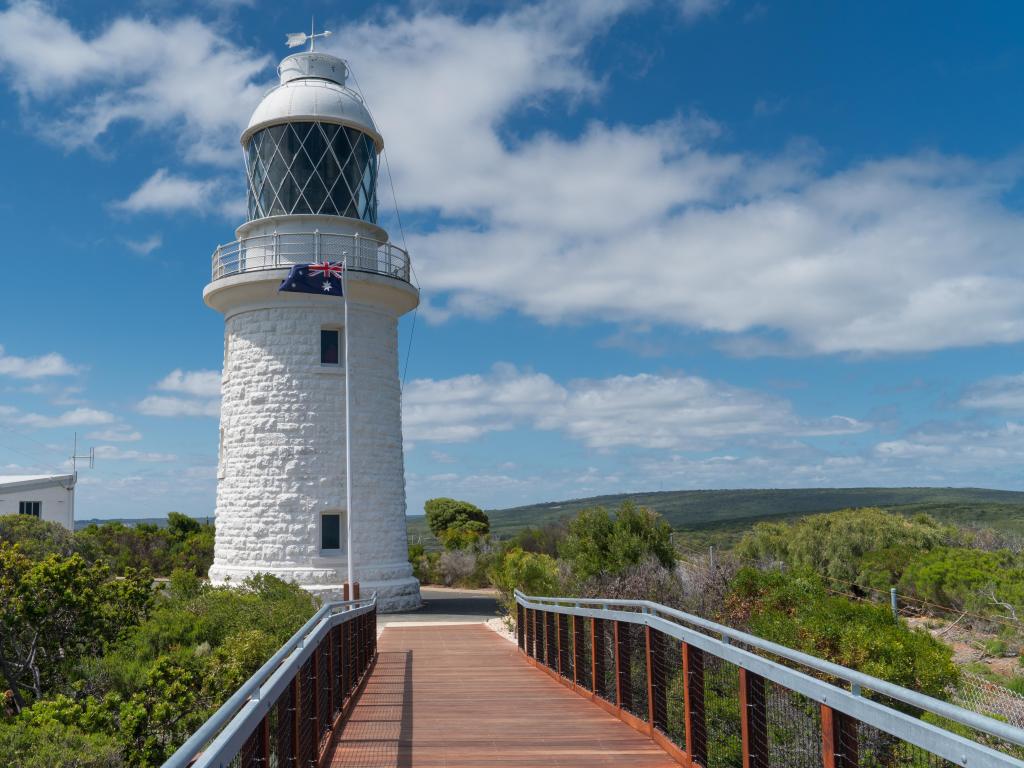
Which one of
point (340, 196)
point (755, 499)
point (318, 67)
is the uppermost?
point (318, 67)

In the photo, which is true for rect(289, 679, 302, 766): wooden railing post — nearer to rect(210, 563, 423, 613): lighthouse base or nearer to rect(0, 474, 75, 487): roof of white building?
rect(210, 563, 423, 613): lighthouse base

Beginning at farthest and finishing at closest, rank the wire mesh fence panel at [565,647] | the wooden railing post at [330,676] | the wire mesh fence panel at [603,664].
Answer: the wire mesh fence panel at [565,647] < the wire mesh fence panel at [603,664] < the wooden railing post at [330,676]

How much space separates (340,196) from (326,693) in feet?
48.6

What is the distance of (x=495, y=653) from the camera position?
13.3 metres

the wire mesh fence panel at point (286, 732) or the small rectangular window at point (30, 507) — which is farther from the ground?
the small rectangular window at point (30, 507)

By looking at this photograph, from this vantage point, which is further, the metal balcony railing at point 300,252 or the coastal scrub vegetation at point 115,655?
the metal balcony railing at point 300,252

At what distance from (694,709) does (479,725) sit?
7.02ft

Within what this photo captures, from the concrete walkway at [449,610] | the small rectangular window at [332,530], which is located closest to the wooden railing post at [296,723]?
the concrete walkway at [449,610]

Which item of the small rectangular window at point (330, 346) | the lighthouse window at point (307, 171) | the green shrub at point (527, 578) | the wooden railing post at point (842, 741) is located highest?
the lighthouse window at point (307, 171)

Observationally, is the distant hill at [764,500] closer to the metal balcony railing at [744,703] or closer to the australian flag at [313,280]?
the australian flag at [313,280]

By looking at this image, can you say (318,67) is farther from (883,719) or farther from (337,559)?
(883,719)

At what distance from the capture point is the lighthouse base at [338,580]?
61.4 ft

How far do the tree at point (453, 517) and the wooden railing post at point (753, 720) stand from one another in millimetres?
31931

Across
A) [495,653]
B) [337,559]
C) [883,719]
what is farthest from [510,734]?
[337,559]
